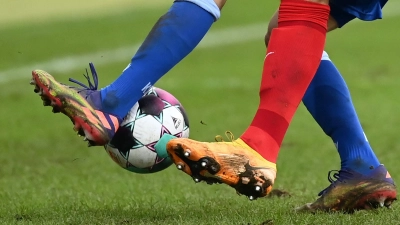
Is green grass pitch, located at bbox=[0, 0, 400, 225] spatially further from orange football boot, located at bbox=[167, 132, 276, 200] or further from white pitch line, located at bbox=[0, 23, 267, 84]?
orange football boot, located at bbox=[167, 132, 276, 200]

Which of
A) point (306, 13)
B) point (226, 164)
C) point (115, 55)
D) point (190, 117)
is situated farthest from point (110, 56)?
point (226, 164)

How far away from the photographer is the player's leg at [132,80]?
306 cm

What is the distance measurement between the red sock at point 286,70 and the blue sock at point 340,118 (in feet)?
1.57

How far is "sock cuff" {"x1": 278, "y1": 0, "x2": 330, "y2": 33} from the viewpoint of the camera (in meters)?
3.16

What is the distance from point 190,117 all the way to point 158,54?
186 inches

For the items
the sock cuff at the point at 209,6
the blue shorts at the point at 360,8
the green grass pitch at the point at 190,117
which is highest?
the blue shorts at the point at 360,8

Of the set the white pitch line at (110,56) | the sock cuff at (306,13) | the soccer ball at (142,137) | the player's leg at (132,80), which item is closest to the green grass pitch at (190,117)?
the white pitch line at (110,56)

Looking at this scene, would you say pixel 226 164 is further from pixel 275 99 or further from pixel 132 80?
pixel 132 80

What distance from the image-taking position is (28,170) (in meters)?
5.57

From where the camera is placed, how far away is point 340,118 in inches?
142

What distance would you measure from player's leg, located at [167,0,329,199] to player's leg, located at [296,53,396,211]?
486 millimetres

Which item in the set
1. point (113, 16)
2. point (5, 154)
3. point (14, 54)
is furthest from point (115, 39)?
point (5, 154)

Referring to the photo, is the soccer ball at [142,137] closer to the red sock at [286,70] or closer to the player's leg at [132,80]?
the player's leg at [132,80]

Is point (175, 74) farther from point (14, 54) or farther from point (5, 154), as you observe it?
point (5, 154)
